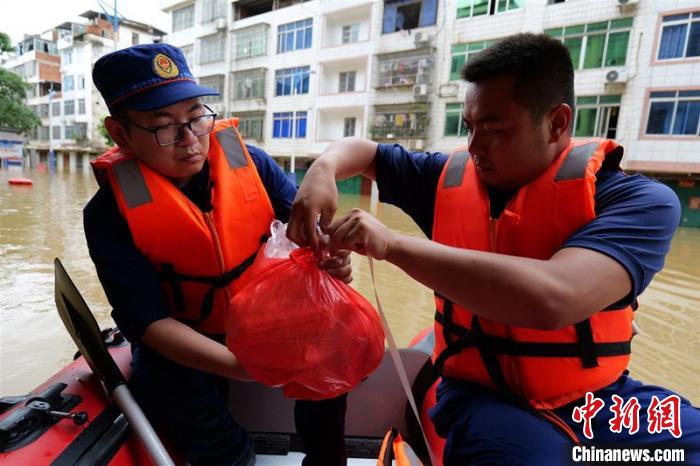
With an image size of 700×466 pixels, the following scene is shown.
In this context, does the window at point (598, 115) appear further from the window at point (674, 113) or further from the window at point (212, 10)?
the window at point (212, 10)

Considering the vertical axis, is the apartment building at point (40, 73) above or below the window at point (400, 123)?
above

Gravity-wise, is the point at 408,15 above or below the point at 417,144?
above

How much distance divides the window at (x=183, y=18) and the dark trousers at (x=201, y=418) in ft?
99.5

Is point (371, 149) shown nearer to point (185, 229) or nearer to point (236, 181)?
point (236, 181)

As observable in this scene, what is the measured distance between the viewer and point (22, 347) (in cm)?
357

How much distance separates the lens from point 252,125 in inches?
936

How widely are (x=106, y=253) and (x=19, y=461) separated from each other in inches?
25.0

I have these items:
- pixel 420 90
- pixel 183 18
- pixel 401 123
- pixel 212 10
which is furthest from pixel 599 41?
pixel 183 18

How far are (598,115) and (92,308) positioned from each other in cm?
1600

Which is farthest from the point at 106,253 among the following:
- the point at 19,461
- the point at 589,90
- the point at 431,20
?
the point at 431,20

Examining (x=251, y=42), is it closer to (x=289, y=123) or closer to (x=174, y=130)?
(x=289, y=123)

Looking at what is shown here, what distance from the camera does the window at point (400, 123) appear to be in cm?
1772

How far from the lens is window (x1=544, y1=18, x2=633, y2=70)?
13.7 m

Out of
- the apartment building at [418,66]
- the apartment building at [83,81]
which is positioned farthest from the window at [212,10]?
the apartment building at [83,81]
